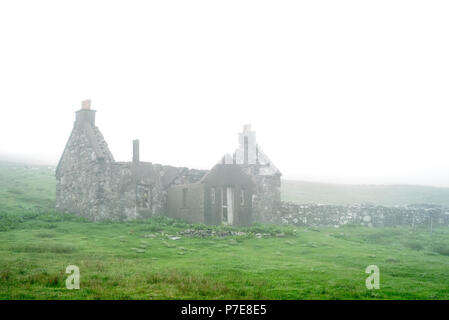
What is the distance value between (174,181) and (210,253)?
1753 cm

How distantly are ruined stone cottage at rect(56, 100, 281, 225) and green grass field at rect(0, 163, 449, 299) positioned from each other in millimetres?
2053

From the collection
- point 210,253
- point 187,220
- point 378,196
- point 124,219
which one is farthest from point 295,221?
point 378,196

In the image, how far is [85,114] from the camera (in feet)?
114

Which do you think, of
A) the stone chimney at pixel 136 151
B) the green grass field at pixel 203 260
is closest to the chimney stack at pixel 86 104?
the stone chimney at pixel 136 151

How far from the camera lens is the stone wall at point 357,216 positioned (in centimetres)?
3769

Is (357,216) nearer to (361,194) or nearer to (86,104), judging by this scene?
(86,104)

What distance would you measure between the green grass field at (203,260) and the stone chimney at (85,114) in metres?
7.44

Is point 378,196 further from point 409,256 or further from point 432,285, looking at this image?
point 432,285

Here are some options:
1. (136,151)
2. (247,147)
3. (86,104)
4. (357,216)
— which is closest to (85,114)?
(86,104)

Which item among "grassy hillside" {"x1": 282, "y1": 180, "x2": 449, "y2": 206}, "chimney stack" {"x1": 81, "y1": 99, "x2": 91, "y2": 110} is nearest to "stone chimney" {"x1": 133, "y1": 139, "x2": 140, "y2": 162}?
"chimney stack" {"x1": 81, "y1": 99, "x2": 91, "y2": 110}

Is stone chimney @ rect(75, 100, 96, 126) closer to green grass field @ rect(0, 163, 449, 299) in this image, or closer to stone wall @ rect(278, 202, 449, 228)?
green grass field @ rect(0, 163, 449, 299)

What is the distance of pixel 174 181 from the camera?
37.0 metres

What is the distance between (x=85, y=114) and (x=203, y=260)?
2120cm

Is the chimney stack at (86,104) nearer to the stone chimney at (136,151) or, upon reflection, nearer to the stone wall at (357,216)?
the stone chimney at (136,151)
